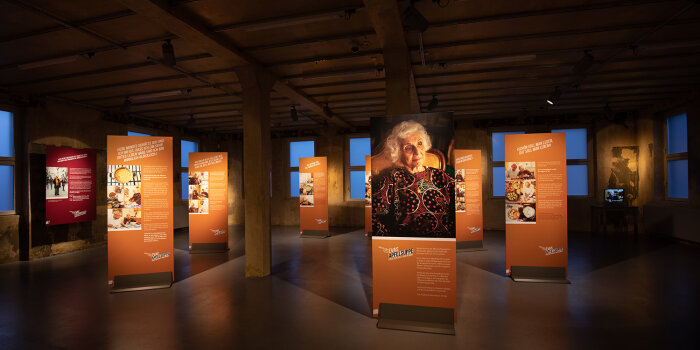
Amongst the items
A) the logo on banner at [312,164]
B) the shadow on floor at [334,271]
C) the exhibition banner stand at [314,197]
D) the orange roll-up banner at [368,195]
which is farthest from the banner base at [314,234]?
the logo on banner at [312,164]

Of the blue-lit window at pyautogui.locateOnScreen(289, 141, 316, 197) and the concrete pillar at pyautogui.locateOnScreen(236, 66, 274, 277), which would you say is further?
the blue-lit window at pyautogui.locateOnScreen(289, 141, 316, 197)

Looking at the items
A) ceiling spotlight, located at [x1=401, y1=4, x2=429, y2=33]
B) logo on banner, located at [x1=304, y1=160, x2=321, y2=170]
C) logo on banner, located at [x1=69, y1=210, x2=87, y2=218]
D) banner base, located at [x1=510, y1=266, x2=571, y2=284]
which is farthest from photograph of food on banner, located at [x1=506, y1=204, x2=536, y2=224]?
logo on banner, located at [x1=69, y1=210, x2=87, y2=218]

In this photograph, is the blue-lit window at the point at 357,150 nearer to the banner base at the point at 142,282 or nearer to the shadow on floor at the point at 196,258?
the shadow on floor at the point at 196,258

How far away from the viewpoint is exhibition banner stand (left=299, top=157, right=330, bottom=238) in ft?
34.7

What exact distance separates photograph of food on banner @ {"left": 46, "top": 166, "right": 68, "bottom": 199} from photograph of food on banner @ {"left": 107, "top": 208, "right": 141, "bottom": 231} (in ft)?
14.4

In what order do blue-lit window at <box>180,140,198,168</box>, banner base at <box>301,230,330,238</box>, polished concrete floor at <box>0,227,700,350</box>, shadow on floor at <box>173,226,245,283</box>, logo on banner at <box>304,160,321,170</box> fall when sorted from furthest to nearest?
blue-lit window at <box>180,140,198,168</box>
logo on banner at <box>304,160,321,170</box>
banner base at <box>301,230,330,238</box>
shadow on floor at <box>173,226,245,283</box>
polished concrete floor at <box>0,227,700,350</box>

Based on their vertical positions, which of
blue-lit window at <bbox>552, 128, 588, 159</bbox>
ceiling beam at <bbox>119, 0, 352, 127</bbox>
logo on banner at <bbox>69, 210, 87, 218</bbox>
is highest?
ceiling beam at <bbox>119, 0, 352, 127</bbox>

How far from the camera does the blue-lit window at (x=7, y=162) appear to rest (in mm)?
7703

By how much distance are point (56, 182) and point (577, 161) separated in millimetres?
15469

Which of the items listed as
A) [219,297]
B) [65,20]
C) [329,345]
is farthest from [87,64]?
[329,345]

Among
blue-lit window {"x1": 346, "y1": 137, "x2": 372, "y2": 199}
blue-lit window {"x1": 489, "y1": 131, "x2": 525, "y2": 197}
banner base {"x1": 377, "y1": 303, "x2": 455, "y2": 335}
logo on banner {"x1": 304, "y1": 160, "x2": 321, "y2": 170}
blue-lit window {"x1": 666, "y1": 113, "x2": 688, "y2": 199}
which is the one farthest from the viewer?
blue-lit window {"x1": 346, "y1": 137, "x2": 372, "y2": 199}

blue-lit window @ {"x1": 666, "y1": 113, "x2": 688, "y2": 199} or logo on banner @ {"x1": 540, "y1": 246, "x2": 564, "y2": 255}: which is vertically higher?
blue-lit window @ {"x1": 666, "y1": 113, "x2": 688, "y2": 199}

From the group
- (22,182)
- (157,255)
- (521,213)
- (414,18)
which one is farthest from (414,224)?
(22,182)

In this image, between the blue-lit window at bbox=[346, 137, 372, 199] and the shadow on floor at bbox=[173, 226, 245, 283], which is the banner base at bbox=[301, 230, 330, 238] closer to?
the shadow on floor at bbox=[173, 226, 245, 283]
